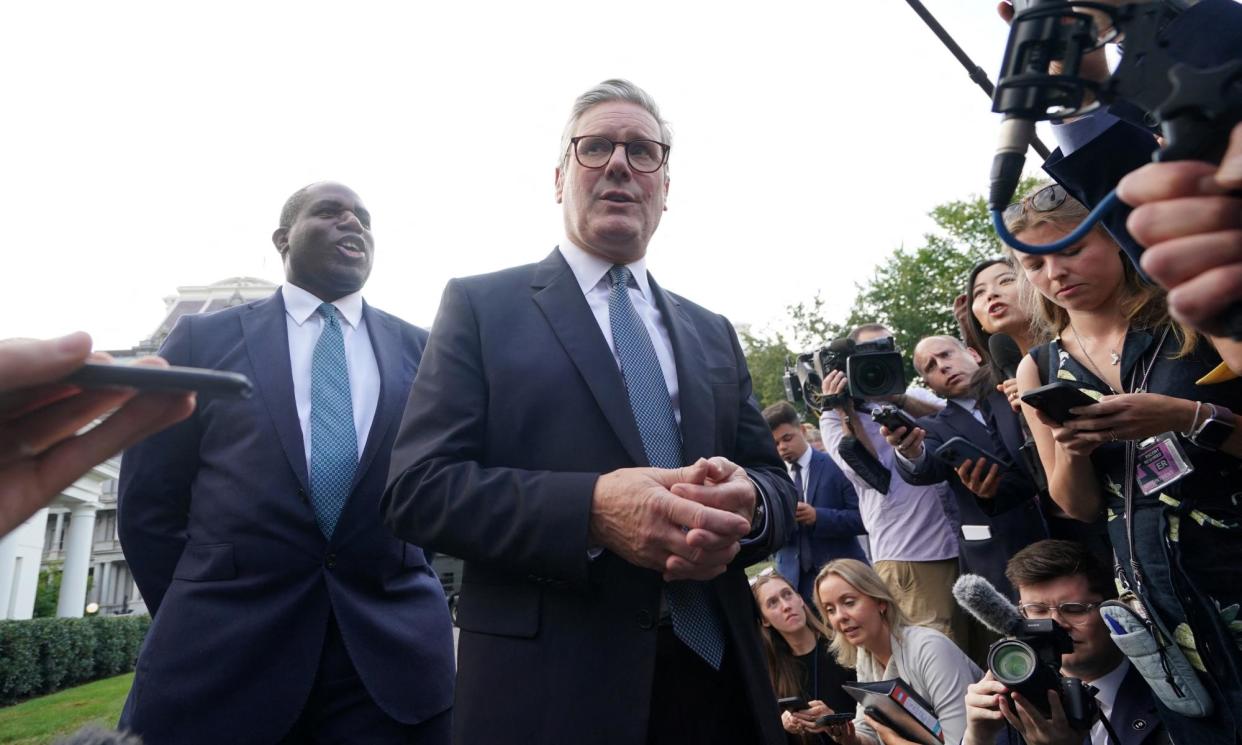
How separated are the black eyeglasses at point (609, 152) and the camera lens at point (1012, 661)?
184cm

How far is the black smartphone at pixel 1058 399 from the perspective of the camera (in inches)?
87.5

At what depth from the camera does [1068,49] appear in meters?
1.15

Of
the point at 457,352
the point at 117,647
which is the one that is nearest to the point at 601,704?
the point at 457,352

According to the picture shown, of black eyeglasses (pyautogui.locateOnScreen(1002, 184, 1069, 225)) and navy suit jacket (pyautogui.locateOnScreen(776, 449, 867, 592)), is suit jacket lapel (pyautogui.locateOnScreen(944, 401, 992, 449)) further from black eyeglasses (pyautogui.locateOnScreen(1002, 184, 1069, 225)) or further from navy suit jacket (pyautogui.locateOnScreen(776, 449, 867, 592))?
black eyeglasses (pyautogui.locateOnScreen(1002, 184, 1069, 225))

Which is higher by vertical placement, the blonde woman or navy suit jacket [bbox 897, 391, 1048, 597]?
navy suit jacket [bbox 897, 391, 1048, 597]

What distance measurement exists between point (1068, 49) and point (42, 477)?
1477mm

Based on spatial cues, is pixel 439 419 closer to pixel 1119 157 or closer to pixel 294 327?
pixel 294 327

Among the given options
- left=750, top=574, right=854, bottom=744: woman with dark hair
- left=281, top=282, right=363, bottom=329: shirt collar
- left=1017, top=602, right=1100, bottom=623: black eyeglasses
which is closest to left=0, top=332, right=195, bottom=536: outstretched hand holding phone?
left=281, top=282, right=363, bottom=329: shirt collar

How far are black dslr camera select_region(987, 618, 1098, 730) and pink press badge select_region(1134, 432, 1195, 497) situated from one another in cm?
56

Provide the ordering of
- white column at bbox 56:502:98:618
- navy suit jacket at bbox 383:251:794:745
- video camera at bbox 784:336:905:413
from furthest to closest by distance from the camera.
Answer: white column at bbox 56:502:98:618
video camera at bbox 784:336:905:413
navy suit jacket at bbox 383:251:794:745

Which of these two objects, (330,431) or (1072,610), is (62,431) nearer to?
(330,431)

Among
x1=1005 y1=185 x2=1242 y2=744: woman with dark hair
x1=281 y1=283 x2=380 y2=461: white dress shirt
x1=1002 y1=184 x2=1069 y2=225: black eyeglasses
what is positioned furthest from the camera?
x1=281 y1=283 x2=380 y2=461: white dress shirt

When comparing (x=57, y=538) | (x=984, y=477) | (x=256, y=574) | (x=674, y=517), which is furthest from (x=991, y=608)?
(x=57, y=538)

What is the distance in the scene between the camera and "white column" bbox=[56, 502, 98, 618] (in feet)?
77.3
